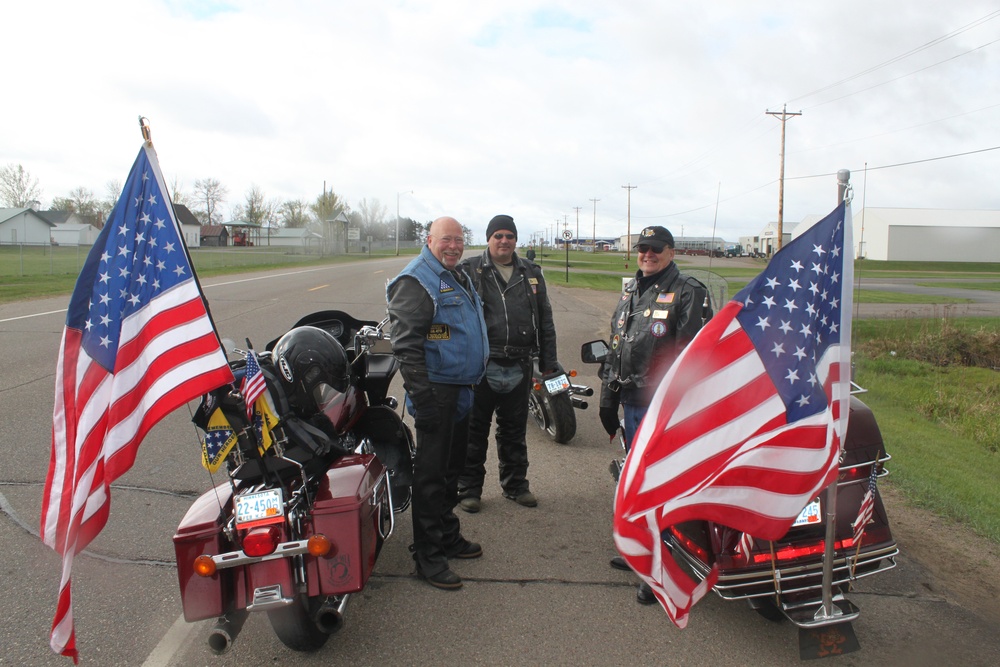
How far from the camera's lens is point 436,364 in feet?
13.3

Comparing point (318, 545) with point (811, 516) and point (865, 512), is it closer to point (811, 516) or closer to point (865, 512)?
point (811, 516)

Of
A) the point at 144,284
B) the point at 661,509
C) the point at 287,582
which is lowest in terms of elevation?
the point at 287,582

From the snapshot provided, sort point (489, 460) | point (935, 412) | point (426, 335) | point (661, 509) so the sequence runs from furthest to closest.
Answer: point (935, 412) < point (489, 460) < point (426, 335) < point (661, 509)

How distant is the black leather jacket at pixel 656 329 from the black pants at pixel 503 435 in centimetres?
94

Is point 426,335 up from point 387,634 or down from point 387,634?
up

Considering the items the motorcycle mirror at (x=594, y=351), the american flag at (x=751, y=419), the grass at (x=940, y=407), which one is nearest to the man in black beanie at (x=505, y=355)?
the motorcycle mirror at (x=594, y=351)

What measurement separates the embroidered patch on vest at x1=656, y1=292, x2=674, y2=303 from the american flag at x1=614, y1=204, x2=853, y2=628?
1.25 metres

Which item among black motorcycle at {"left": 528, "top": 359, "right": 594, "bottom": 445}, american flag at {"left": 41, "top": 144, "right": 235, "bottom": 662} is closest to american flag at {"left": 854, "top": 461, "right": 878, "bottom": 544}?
american flag at {"left": 41, "top": 144, "right": 235, "bottom": 662}

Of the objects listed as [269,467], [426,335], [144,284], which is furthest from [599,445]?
[144,284]

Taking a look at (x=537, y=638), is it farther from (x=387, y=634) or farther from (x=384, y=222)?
(x=384, y=222)

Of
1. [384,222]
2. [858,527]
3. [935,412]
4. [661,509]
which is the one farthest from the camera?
[384,222]

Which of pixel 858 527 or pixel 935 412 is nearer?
pixel 858 527

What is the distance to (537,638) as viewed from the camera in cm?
339

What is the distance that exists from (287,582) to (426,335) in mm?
1494
